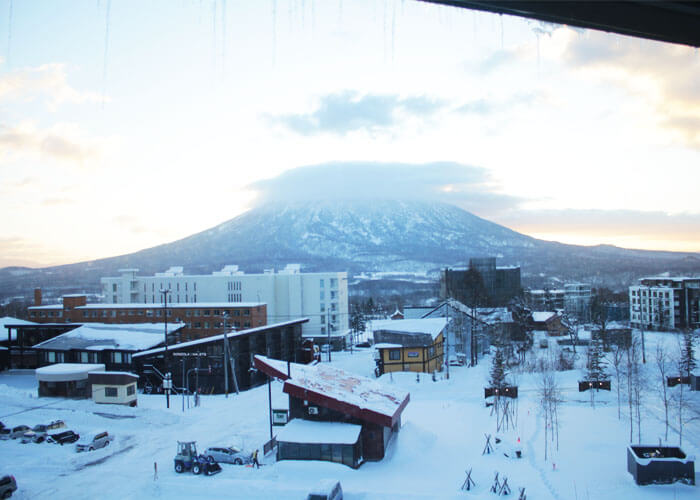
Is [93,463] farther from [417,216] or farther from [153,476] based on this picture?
[417,216]

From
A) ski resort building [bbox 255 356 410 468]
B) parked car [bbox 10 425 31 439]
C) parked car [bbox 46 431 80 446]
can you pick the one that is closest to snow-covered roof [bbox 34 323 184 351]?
parked car [bbox 10 425 31 439]

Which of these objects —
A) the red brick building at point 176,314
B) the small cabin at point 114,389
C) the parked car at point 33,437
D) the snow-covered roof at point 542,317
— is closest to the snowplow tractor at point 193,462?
the parked car at point 33,437

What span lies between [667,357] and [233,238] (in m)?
117

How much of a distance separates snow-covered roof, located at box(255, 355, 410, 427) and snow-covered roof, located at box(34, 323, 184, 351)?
1301 cm

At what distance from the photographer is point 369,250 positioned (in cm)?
13838

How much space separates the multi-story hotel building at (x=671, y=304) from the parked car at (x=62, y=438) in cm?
3799

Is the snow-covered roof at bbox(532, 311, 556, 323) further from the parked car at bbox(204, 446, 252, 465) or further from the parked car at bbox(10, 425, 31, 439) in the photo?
the parked car at bbox(10, 425, 31, 439)

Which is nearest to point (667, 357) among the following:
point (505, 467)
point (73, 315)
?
point (505, 467)

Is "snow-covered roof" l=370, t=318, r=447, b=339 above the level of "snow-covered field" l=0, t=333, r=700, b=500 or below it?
above

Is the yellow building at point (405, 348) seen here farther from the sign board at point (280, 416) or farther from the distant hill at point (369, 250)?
the distant hill at point (369, 250)

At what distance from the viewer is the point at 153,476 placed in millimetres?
10641

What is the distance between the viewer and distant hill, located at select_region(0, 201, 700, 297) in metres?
101

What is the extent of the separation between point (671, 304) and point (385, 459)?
3738cm

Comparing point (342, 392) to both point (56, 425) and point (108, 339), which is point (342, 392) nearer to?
point (56, 425)
